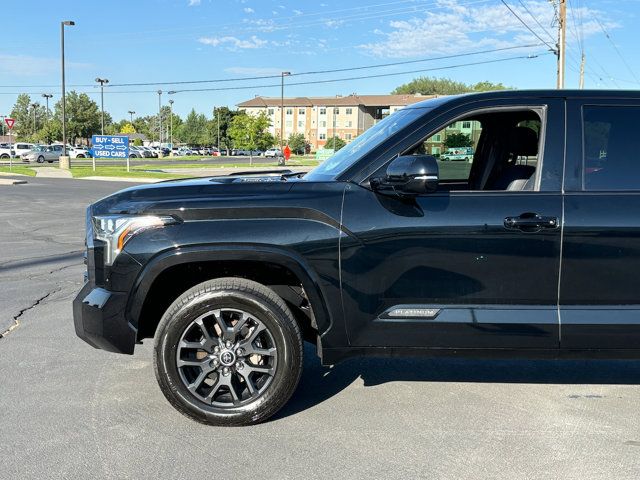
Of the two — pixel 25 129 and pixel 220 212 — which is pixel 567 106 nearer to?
pixel 220 212

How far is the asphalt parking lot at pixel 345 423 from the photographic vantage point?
3178mm

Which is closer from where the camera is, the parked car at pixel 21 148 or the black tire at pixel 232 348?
the black tire at pixel 232 348

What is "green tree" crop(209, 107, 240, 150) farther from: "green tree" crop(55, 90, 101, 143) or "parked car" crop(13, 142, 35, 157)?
"parked car" crop(13, 142, 35, 157)

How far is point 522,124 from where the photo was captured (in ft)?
13.6

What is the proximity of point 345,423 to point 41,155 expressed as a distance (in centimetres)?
6033

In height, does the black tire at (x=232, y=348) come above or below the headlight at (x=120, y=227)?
below

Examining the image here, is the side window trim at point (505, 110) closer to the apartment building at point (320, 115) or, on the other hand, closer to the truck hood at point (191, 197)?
the truck hood at point (191, 197)

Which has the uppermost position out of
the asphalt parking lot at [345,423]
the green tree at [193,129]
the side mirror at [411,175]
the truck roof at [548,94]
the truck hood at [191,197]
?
the green tree at [193,129]

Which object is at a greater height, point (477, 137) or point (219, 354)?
point (477, 137)

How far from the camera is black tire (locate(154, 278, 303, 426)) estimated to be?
355cm

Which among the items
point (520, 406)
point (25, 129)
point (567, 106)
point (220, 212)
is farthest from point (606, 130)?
point (25, 129)

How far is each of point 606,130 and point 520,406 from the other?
1.83m

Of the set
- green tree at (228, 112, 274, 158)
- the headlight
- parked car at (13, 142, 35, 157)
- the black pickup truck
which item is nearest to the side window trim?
the black pickup truck

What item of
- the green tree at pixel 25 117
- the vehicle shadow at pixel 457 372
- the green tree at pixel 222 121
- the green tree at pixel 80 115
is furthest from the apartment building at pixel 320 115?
the vehicle shadow at pixel 457 372
